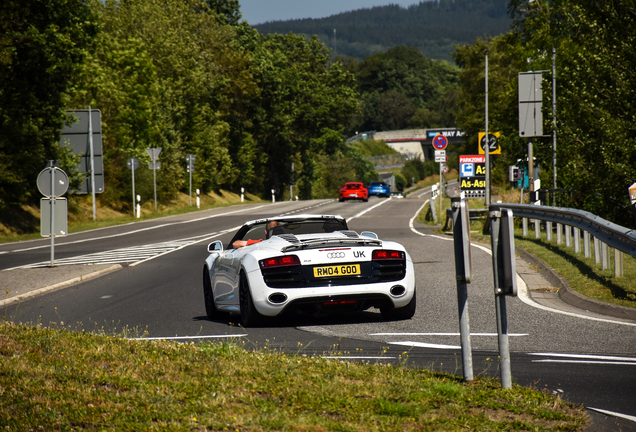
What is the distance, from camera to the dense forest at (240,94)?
773 inches

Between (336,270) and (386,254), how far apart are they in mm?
645

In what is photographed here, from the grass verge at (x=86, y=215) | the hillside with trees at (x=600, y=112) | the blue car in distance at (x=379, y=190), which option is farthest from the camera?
the blue car in distance at (x=379, y=190)

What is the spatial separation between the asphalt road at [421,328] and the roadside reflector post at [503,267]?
0.54 metres

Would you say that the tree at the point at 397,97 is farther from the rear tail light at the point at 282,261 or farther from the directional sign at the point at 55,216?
the rear tail light at the point at 282,261

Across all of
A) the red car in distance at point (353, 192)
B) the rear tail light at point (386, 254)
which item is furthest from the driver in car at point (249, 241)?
the red car in distance at point (353, 192)

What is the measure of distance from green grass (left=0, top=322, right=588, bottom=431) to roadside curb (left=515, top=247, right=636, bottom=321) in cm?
468

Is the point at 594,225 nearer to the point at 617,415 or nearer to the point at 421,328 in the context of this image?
the point at 421,328

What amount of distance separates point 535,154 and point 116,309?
88.2 ft

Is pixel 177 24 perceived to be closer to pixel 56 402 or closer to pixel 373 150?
pixel 56 402

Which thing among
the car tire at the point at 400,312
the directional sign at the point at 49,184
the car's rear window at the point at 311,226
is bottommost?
the car tire at the point at 400,312

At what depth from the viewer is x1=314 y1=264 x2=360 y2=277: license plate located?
866 cm

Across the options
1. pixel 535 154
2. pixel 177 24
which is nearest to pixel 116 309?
pixel 535 154

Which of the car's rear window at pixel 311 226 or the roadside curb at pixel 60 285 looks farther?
the roadside curb at pixel 60 285

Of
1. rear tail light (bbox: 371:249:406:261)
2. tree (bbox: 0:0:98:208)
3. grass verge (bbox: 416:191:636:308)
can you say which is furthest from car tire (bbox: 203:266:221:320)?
tree (bbox: 0:0:98:208)
